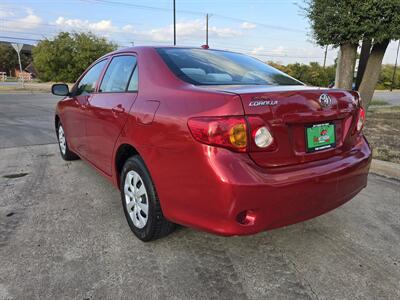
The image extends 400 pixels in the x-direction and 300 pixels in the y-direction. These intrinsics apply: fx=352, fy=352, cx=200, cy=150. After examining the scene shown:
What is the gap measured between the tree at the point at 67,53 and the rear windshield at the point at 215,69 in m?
36.6

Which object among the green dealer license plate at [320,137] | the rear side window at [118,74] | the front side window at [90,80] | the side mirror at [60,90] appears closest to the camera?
the green dealer license plate at [320,137]

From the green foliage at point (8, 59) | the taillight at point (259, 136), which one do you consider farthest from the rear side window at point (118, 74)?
the green foliage at point (8, 59)

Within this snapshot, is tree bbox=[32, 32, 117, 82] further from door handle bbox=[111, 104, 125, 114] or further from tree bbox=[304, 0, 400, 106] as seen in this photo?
door handle bbox=[111, 104, 125, 114]

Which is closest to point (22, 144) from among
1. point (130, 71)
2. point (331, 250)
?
point (130, 71)

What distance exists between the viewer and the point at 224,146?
2.10 meters

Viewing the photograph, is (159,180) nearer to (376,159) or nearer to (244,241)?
(244,241)

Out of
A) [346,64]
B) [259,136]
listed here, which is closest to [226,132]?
[259,136]

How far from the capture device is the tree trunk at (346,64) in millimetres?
6938

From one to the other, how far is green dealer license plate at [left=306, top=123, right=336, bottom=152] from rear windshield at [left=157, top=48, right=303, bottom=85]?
2.15ft

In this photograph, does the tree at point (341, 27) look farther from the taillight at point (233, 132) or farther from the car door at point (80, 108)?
the taillight at point (233, 132)

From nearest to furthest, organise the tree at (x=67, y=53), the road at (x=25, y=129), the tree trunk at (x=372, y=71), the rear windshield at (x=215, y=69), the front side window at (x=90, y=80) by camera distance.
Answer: the rear windshield at (x=215, y=69) → the front side window at (x=90, y=80) → the road at (x=25, y=129) → the tree trunk at (x=372, y=71) → the tree at (x=67, y=53)

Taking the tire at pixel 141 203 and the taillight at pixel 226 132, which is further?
the tire at pixel 141 203

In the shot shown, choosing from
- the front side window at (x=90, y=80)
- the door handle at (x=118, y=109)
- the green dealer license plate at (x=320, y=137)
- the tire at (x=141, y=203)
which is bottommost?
the tire at (x=141, y=203)

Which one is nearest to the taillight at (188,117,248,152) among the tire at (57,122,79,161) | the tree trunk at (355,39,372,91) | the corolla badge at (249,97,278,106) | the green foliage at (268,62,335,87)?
the corolla badge at (249,97,278,106)
